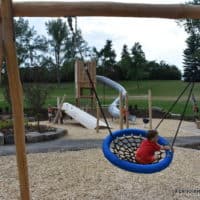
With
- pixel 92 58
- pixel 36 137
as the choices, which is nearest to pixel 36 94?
pixel 36 137

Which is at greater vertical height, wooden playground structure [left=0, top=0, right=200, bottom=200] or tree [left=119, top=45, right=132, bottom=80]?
wooden playground structure [left=0, top=0, right=200, bottom=200]

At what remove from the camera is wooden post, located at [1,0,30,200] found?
15.4 ft

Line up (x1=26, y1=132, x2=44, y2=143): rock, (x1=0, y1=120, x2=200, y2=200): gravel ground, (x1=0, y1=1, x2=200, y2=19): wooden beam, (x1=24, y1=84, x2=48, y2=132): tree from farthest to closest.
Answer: (x1=24, y1=84, x2=48, y2=132): tree → (x1=26, y1=132, x2=44, y2=143): rock → (x1=0, y1=120, x2=200, y2=200): gravel ground → (x1=0, y1=1, x2=200, y2=19): wooden beam

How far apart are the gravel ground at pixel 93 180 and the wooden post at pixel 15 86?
3.51 ft

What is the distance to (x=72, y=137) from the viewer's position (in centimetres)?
1313

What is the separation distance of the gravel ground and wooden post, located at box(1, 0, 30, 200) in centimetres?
107

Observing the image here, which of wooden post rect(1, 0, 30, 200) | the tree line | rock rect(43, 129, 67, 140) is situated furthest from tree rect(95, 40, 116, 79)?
wooden post rect(1, 0, 30, 200)

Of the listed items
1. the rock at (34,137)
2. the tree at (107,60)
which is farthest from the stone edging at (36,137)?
the tree at (107,60)

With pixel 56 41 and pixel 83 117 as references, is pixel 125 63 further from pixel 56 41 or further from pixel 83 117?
pixel 83 117

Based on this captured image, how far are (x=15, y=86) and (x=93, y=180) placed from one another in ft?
8.63

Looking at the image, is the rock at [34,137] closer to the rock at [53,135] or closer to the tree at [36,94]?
the rock at [53,135]

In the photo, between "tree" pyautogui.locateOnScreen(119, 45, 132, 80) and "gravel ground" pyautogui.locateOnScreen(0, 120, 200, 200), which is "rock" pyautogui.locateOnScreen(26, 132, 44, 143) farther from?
"tree" pyautogui.locateOnScreen(119, 45, 132, 80)

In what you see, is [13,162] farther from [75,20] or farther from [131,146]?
[75,20]

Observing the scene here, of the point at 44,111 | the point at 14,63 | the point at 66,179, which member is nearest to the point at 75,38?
the point at 14,63
